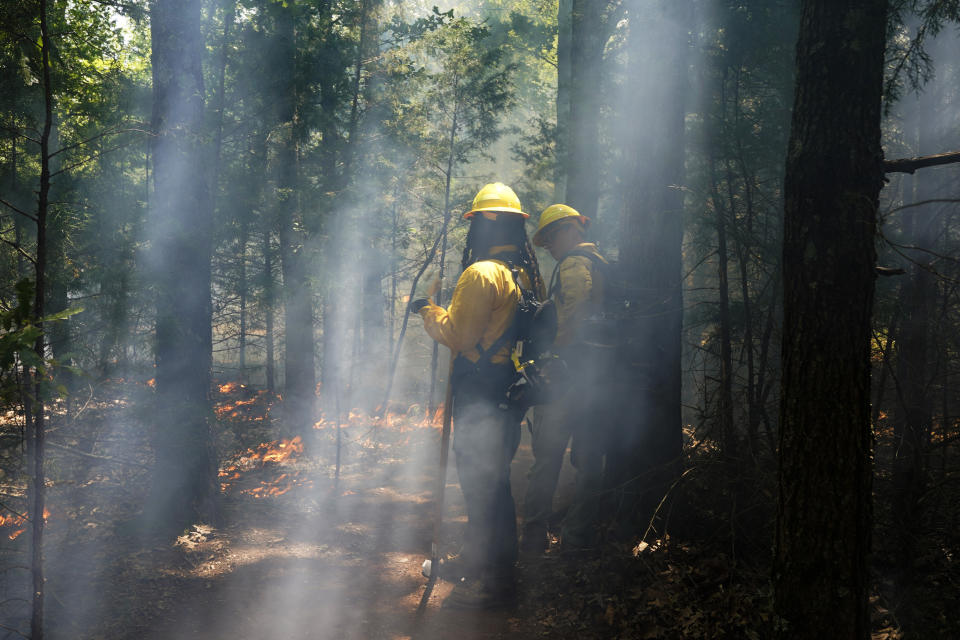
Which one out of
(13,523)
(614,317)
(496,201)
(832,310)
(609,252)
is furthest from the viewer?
(609,252)

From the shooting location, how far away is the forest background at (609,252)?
121 inches

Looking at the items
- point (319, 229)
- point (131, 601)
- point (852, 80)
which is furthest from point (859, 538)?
point (319, 229)

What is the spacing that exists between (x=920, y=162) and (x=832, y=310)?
2.61ft

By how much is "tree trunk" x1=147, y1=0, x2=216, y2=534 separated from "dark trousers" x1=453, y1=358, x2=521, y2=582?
3332 millimetres

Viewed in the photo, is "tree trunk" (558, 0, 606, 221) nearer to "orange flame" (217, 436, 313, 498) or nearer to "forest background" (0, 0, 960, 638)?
"forest background" (0, 0, 960, 638)

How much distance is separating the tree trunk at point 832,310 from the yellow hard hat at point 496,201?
2387mm

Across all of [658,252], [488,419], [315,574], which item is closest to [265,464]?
[315,574]

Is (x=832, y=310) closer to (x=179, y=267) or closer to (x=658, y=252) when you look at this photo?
(x=658, y=252)

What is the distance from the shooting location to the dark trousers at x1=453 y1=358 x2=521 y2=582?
193 inches

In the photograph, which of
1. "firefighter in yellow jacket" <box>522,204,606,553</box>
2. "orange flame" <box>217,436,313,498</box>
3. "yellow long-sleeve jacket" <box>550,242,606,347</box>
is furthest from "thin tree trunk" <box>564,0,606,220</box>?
"orange flame" <box>217,436,313,498</box>

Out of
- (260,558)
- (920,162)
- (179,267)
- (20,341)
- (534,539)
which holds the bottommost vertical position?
(260,558)

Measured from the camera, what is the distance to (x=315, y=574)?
5668 mm

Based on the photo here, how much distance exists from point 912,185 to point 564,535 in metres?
12.1

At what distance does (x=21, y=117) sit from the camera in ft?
27.9
